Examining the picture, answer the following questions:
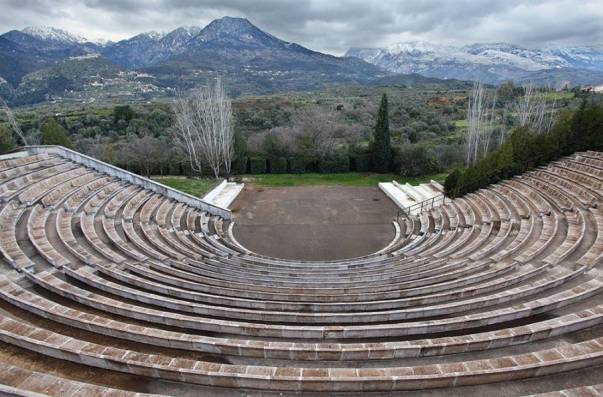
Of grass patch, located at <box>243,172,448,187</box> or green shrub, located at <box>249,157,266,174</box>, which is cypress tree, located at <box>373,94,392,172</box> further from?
green shrub, located at <box>249,157,266,174</box>

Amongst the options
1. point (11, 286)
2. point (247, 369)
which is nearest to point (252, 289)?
point (247, 369)

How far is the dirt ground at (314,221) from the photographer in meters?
16.8

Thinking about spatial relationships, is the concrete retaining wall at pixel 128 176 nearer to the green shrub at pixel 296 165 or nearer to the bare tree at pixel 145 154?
the bare tree at pixel 145 154

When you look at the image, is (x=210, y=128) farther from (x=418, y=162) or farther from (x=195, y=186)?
(x=418, y=162)

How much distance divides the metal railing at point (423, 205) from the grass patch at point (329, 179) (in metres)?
6.08

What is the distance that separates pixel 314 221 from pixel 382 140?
49.4ft

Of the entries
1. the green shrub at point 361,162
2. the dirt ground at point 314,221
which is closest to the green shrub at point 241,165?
the dirt ground at point 314,221

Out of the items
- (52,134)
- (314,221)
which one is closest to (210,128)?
(52,134)

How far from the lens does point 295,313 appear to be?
6.75 meters

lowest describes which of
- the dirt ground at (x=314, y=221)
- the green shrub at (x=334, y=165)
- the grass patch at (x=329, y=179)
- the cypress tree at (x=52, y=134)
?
the dirt ground at (x=314, y=221)

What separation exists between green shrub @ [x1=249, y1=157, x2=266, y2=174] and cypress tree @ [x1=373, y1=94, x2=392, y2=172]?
36.5 ft

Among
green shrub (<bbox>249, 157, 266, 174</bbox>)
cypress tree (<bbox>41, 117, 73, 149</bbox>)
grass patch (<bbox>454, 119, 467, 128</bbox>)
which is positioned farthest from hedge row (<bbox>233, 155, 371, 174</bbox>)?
grass patch (<bbox>454, 119, 467, 128</bbox>)

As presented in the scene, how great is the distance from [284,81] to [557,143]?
635 feet

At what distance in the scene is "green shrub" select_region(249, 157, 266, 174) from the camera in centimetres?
3256
